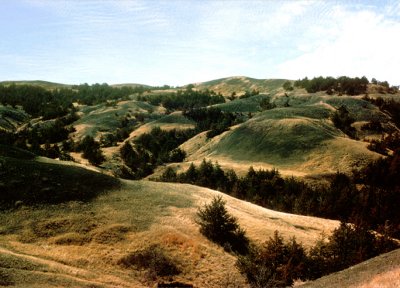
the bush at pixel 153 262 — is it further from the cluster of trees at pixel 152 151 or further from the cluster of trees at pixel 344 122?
the cluster of trees at pixel 344 122

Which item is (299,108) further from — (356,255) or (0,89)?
(0,89)

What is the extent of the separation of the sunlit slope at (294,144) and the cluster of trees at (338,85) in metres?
14.6

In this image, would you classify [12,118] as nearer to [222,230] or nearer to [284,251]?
[222,230]

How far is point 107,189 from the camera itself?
26.6 meters

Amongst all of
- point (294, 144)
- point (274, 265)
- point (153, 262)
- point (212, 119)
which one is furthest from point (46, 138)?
point (274, 265)

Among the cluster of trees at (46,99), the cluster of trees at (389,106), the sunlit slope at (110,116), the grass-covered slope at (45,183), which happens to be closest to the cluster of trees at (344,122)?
the cluster of trees at (389,106)

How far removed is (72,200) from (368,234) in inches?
750

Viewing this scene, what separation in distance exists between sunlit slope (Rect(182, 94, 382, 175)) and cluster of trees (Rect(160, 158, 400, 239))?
3.94 meters

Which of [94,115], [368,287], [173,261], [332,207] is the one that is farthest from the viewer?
[94,115]

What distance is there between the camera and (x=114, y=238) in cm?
2080

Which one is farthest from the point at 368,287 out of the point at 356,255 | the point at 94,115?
the point at 94,115

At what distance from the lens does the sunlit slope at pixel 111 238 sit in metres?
16.1

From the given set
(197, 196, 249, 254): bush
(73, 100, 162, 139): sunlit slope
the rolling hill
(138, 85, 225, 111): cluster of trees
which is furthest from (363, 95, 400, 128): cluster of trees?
(197, 196, 249, 254): bush

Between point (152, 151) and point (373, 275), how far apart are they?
6298 centimetres
